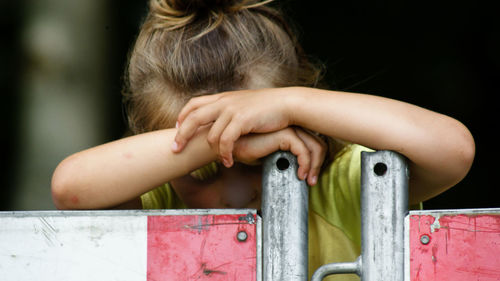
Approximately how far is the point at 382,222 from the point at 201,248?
0.68 feet

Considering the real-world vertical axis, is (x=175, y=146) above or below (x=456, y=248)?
above

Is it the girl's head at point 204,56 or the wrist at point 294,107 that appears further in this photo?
the girl's head at point 204,56

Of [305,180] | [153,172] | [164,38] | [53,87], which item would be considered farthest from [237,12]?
[53,87]

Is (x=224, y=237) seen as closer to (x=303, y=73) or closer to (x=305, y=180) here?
(x=305, y=180)

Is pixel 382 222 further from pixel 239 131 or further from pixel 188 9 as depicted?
pixel 188 9

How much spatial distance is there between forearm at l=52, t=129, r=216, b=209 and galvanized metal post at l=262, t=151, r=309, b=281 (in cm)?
18

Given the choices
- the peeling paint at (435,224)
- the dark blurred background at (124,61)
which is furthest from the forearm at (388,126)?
the dark blurred background at (124,61)

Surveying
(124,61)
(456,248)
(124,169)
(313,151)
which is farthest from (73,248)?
(124,61)

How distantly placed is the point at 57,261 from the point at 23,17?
2.87 m

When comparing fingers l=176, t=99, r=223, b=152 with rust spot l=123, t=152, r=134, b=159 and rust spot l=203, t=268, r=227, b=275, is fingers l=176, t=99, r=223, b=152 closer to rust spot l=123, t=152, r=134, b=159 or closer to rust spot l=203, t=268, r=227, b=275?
rust spot l=123, t=152, r=134, b=159

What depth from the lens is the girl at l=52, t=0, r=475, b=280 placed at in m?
0.84

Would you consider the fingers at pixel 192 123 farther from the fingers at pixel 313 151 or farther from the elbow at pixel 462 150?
the elbow at pixel 462 150

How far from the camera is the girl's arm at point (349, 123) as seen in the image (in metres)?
0.82

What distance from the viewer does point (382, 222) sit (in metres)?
0.72
